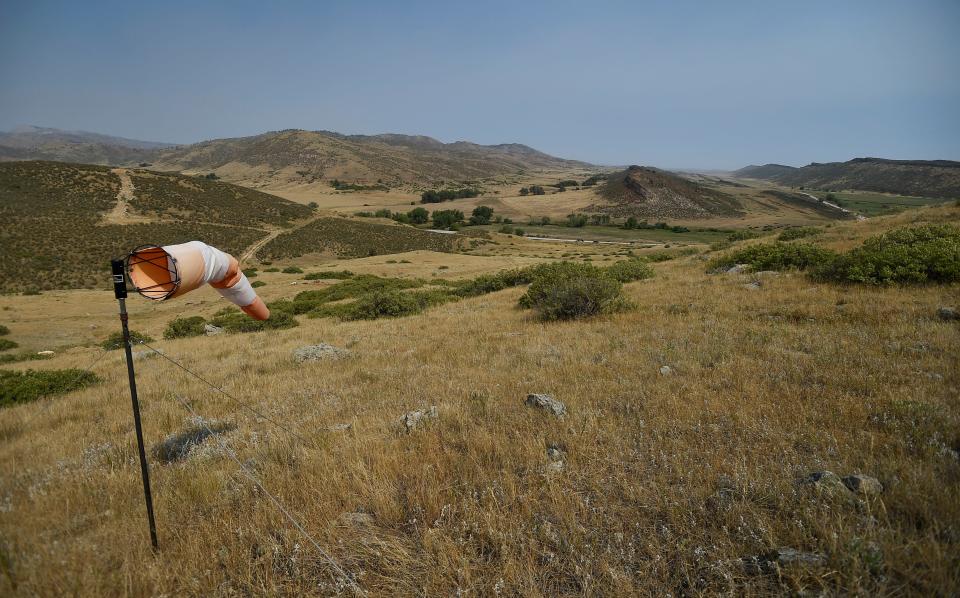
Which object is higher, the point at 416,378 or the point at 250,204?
the point at 250,204

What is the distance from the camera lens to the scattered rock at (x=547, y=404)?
16.6ft

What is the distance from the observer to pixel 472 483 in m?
3.71

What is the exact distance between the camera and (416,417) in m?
5.16

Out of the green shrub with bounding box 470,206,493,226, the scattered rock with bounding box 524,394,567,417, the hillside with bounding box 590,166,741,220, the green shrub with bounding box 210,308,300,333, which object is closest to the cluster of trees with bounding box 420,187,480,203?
the green shrub with bounding box 470,206,493,226

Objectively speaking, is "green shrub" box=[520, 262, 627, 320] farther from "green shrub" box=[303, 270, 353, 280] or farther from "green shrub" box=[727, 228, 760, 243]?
"green shrub" box=[303, 270, 353, 280]

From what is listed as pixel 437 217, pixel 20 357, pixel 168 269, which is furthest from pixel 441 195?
pixel 168 269

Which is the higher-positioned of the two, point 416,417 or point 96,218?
point 96,218

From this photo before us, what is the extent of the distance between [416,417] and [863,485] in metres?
4.24

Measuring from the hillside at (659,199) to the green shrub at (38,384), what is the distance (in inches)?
4770

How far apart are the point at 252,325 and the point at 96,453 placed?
1515 centimetres

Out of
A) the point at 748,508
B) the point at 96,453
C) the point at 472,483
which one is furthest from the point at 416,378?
the point at 748,508

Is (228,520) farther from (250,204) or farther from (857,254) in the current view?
(250,204)

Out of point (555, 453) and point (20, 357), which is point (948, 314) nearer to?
point (555, 453)

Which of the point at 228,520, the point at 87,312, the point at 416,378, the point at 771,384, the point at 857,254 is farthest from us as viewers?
the point at 87,312
